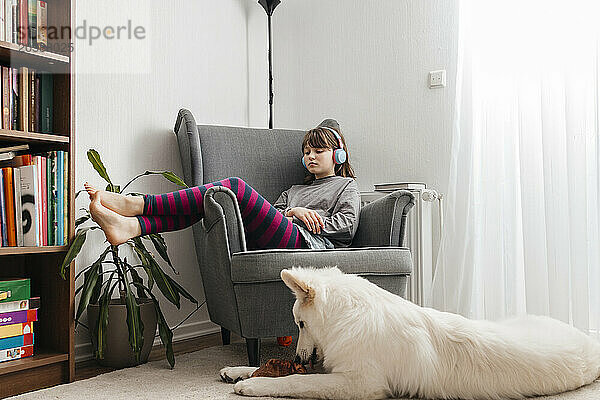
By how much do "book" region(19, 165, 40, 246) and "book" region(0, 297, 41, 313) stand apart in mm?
200

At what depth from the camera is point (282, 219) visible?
2.37 metres

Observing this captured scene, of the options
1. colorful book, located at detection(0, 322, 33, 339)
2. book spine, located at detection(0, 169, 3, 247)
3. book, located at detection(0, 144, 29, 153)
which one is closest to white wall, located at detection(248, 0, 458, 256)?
book, located at detection(0, 144, 29, 153)

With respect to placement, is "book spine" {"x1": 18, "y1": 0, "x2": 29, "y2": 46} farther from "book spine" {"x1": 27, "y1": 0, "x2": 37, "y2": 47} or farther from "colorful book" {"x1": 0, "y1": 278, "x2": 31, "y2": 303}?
"colorful book" {"x1": 0, "y1": 278, "x2": 31, "y2": 303}

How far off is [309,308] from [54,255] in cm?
98

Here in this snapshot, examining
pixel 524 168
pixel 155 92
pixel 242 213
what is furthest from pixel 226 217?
pixel 524 168

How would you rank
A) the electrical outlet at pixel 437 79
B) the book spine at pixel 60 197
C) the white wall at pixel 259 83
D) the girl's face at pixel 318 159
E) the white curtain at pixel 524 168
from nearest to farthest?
the book spine at pixel 60 197 → the white curtain at pixel 524 168 → the white wall at pixel 259 83 → the girl's face at pixel 318 159 → the electrical outlet at pixel 437 79

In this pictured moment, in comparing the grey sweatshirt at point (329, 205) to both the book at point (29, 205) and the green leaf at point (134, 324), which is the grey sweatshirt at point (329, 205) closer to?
the green leaf at point (134, 324)

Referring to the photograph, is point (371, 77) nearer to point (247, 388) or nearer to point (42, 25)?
point (42, 25)

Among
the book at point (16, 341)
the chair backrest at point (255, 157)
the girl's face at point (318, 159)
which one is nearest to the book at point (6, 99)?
the book at point (16, 341)

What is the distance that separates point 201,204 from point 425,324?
92 cm

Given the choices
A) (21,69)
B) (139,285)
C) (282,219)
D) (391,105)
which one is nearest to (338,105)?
(391,105)

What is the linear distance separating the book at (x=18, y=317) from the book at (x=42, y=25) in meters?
0.91

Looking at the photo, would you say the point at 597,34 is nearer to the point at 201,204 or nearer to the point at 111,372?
the point at 201,204

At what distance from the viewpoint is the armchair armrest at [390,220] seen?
2422 mm
